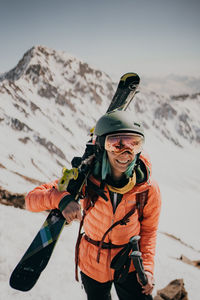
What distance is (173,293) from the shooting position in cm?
480

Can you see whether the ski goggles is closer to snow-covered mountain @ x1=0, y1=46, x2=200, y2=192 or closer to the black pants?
the black pants

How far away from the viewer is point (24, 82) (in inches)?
2785

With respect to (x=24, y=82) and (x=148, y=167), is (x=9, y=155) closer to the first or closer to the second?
(x=148, y=167)

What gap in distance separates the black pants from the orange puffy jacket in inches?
3.9

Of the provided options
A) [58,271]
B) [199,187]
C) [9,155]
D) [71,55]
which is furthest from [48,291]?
[71,55]

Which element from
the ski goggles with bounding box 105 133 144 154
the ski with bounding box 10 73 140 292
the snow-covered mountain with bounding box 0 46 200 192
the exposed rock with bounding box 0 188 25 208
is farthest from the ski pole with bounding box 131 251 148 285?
the snow-covered mountain with bounding box 0 46 200 192

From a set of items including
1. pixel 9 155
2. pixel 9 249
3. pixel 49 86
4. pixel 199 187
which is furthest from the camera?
pixel 49 86

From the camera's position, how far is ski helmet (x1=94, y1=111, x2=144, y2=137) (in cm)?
302

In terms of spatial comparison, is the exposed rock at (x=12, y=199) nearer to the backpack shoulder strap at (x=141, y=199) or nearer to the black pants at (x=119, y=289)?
the black pants at (x=119, y=289)

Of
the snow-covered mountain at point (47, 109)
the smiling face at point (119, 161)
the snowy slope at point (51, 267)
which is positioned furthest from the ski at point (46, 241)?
the snow-covered mountain at point (47, 109)

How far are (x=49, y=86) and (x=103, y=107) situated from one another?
2792cm

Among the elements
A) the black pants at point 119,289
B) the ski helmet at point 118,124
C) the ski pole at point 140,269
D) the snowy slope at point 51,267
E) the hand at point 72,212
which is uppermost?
the ski helmet at point 118,124

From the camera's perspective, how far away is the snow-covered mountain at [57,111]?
116 ft

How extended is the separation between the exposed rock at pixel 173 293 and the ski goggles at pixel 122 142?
3.98 meters
